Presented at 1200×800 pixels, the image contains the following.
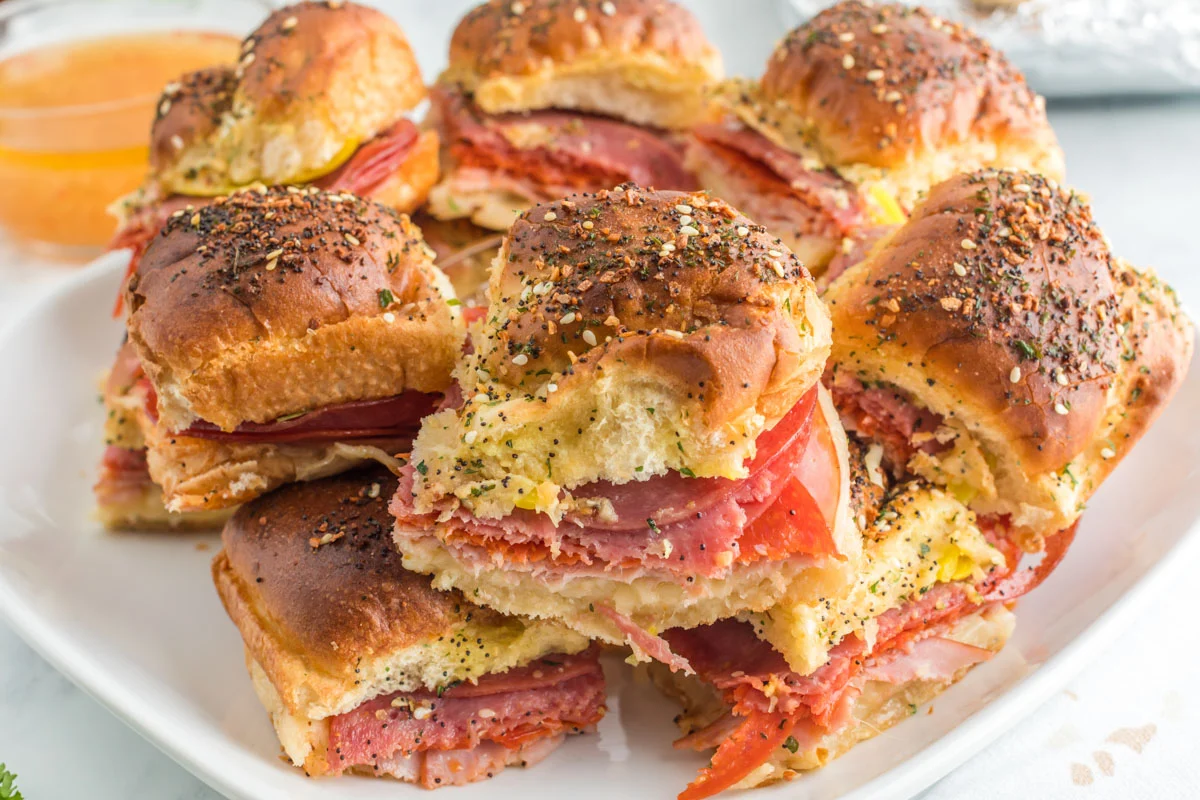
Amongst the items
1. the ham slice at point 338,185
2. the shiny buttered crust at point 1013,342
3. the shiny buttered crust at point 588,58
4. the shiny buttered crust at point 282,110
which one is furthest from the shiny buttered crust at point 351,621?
the shiny buttered crust at point 588,58

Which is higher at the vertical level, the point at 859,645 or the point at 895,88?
the point at 895,88

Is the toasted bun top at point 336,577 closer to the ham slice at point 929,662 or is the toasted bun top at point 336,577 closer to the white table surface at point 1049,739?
the white table surface at point 1049,739

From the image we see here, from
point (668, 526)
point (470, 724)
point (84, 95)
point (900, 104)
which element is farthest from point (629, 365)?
point (84, 95)

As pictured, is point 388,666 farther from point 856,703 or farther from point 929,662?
point 929,662

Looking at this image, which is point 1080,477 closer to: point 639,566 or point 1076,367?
point 1076,367

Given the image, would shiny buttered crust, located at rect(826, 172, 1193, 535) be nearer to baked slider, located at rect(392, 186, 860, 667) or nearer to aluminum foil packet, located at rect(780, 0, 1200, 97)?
baked slider, located at rect(392, 186, 860, 667)

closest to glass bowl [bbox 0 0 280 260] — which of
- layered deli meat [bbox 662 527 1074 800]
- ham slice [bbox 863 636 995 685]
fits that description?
layered deli meat [bbox 662 527 1074 800]

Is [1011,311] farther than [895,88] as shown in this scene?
No

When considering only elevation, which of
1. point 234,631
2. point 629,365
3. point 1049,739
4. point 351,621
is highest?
point 629,365
